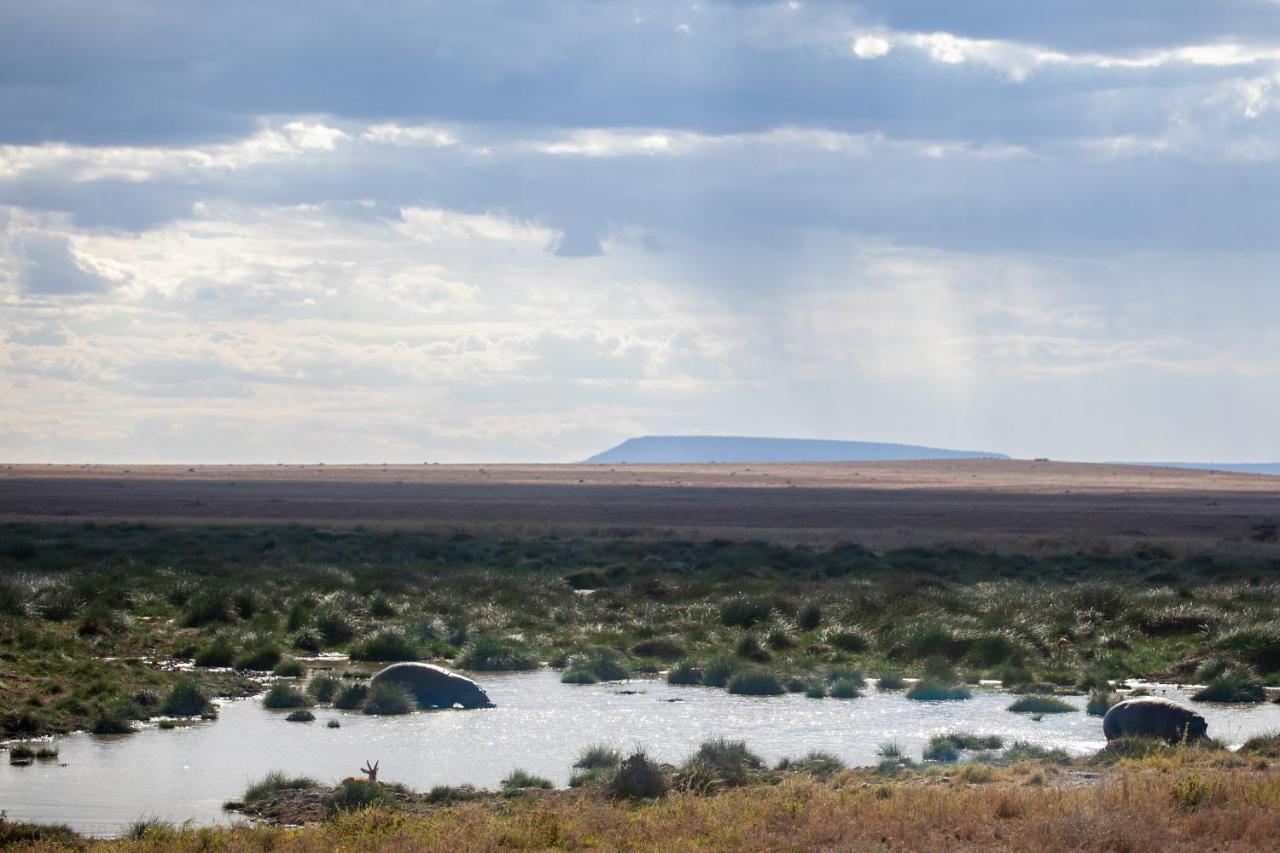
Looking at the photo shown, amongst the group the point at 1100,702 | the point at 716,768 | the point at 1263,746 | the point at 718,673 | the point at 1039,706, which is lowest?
the point at 718,673

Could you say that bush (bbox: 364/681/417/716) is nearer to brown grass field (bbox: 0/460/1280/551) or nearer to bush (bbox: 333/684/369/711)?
bush (bbox: 333/684/369/711)

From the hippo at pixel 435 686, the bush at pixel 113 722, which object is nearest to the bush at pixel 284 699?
the hippo at pixel 435 686

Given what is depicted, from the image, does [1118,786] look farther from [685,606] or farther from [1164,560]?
[1164,560]

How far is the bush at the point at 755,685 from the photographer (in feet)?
77.1

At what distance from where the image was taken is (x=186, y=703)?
2048 centimetres

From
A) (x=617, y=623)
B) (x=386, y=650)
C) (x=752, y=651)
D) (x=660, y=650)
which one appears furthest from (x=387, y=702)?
(x=617, y=623)

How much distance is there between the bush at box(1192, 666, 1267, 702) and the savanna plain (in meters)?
0.05

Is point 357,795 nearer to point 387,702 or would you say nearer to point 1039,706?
point 387,702

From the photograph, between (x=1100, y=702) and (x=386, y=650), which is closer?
(x=1100, y=702)

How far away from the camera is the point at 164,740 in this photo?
1866cm

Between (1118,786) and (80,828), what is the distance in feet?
33.5

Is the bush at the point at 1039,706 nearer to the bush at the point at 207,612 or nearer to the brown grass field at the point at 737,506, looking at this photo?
the bush at the point at 207,612

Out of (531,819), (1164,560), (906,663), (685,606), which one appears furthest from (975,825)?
(1164,560)

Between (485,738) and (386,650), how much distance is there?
7.99 m
